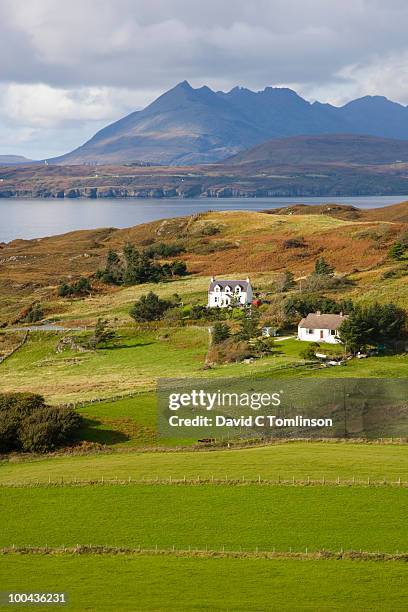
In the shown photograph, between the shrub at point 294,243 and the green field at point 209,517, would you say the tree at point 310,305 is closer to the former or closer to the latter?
the green field at point 209,517

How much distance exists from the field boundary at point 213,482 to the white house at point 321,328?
31.0 m

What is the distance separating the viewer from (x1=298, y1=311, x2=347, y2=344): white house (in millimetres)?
64500

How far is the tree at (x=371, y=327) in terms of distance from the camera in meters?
61.4

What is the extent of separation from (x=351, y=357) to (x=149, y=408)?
18658mm

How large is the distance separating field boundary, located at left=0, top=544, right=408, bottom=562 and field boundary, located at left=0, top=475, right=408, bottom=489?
700 cm

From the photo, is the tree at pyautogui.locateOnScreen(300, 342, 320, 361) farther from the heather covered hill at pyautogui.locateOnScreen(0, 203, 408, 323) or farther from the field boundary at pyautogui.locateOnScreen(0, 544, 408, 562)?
the field boundary at pyautogui.locateOnScreen(0, 544, 408, 562)

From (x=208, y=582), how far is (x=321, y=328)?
4296cm

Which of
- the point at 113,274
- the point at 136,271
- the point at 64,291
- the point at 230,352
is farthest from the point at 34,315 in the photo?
the point at 230,352

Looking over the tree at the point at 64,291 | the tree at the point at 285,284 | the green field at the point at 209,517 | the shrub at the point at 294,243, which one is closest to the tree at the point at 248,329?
the tree at the point at 285,284

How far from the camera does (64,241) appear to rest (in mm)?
172125

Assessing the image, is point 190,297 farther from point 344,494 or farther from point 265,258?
point 344,494

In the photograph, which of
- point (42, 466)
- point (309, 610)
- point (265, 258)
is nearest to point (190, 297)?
point (265, 258)

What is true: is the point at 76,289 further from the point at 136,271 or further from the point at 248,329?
the point at 248,329

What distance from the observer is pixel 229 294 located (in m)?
82.6
